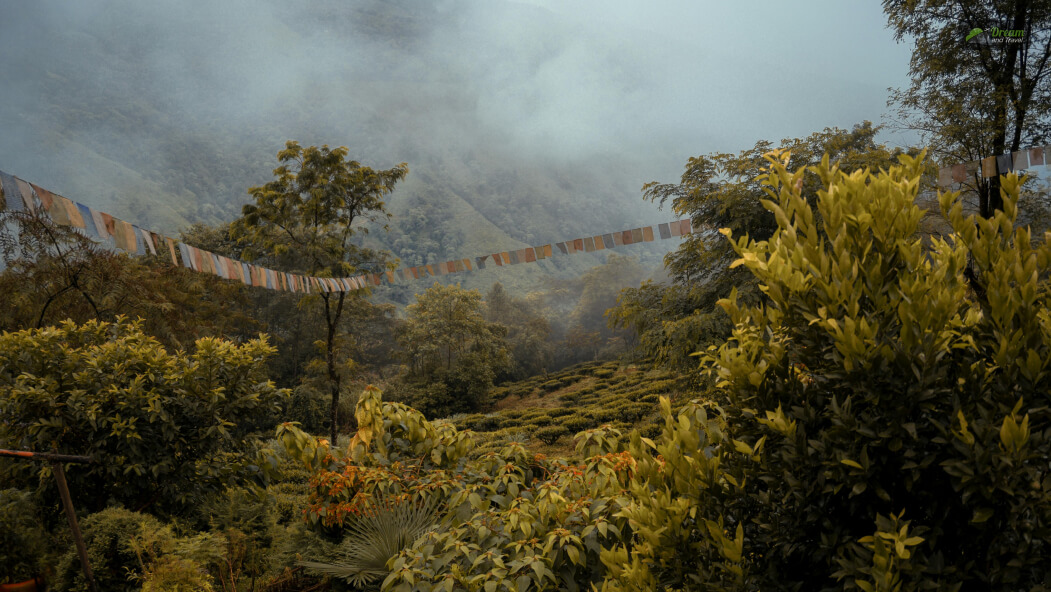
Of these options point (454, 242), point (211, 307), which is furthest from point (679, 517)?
point (454, 242)

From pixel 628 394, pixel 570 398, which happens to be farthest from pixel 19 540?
pixel 570 398

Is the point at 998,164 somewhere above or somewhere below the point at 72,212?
below

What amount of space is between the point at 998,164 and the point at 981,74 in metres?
1.81

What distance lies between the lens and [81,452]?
3.23 metres

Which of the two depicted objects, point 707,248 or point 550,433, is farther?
point 550,433

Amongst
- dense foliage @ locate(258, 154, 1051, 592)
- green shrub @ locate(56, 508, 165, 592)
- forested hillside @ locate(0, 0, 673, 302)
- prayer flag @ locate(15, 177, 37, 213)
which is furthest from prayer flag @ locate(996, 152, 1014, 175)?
forested hillside @ locate(0, 0, 673, 302)

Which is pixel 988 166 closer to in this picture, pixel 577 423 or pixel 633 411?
pixel 633 411

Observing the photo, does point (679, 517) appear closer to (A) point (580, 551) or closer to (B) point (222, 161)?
(A) point (580, 551)

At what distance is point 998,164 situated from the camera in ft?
19.0

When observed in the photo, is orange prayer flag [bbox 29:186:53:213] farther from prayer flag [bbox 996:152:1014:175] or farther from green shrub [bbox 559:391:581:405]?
green shrub [bbox 559:391:581:405]

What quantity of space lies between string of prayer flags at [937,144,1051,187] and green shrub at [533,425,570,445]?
8.91 meters

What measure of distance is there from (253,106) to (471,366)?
93.3 m

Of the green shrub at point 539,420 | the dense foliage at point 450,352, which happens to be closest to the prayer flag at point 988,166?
the green shrub at point 539,420

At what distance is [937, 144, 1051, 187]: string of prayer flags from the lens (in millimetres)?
5445
